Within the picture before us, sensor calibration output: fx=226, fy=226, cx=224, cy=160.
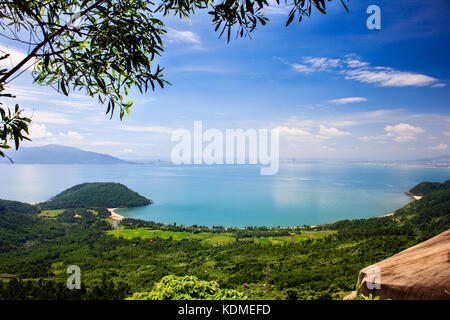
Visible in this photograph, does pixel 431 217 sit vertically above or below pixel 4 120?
below

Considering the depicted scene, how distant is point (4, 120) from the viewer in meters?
1.17

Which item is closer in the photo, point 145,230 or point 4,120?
point 4,120

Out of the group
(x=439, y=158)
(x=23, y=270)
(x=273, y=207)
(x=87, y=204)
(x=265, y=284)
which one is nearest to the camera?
(x=265, y=284)

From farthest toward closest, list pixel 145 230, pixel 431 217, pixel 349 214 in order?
pixel 349 214, pixel 145 230, pixel 431 217

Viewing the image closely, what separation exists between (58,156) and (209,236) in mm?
185107

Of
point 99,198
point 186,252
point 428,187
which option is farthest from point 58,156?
point 428,187

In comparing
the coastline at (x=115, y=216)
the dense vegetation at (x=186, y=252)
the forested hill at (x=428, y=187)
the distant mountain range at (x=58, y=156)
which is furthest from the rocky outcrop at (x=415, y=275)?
the distant mountain range at (x=58, y=156)

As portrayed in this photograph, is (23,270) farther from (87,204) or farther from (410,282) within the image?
(87,204)

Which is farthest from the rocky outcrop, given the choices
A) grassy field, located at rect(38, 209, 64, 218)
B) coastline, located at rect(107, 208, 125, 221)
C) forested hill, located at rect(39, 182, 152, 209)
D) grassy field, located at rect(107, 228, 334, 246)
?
forested hill, located at rect(39, 182, 152, 209)

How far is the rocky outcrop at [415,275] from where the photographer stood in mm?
1252

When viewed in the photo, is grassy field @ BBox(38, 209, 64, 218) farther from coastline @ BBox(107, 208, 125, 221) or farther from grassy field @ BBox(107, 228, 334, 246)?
grassy field @ BBox(107, 228, 334, 246)

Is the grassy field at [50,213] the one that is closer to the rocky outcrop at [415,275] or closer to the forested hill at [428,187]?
the rocky outcrop at [415,275]

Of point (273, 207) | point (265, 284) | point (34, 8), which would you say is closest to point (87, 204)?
point (273, 207)
